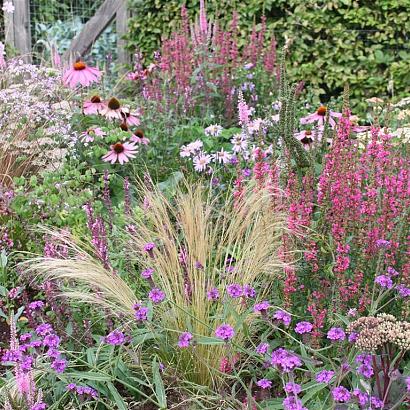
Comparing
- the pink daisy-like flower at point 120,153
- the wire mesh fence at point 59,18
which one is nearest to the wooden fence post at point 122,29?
the wire mesh fence at point 59,18

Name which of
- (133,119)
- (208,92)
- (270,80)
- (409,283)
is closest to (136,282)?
(409,283)

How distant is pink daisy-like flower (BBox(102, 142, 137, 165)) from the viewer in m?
4.10

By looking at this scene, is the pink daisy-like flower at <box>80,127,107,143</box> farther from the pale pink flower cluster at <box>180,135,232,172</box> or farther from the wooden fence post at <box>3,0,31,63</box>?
the wooden fence post at <box>3,0,31,63</box>

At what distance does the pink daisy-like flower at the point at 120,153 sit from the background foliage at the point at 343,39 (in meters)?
3.39

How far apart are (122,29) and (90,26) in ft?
1.42

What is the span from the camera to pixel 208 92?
16.6ft

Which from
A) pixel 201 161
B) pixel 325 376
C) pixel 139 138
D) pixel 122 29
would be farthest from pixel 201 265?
pixel 122 29

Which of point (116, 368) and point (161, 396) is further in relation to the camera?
point (116, 368)

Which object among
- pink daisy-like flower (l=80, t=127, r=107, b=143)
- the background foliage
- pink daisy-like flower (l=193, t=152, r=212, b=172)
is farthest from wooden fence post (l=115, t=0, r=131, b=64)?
pink daisy-like flower (l=193, t=152, r=212, b=172)

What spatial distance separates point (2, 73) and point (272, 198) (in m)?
3.34

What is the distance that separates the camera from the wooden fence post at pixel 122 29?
8.66 meters

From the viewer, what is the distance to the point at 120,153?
4141 millimetres

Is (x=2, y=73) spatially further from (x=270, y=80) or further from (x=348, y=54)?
(x=348, y=54)

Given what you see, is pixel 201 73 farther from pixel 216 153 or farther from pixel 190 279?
pixel 190 279
